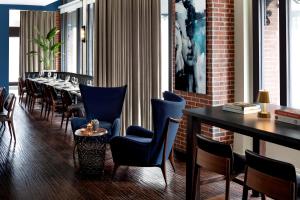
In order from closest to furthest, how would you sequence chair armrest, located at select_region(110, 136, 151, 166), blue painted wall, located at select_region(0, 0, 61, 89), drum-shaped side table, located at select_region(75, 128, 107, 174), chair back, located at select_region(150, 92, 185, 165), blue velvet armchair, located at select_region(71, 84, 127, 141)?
chair back, located at select_region(150, 92, 185, 165), chair armrest, located at select_region(110, 136, 151, 166), drum-shaped side table, located at select_region(75, 128, 107, 174), blue velvet armchair, located at select_region(71, 84, 127, 141), blue painted wall, located at select_region(0, 0, 61, 89)

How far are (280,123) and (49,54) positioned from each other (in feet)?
35.5

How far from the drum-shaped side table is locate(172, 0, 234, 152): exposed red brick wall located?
1.52m

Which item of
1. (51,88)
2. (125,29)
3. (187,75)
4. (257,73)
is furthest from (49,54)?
(257,73)

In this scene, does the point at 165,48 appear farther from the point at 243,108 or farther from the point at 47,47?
the point at 47,47

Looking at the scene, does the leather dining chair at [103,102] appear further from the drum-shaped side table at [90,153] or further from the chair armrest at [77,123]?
the drum-shaped side table at [90,153]

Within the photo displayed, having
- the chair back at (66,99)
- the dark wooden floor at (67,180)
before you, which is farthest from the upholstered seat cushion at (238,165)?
the chair back at (66,99)

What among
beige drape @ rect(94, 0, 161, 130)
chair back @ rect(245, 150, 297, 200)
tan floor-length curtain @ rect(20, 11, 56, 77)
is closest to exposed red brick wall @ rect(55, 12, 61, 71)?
tan floor-length curtain @ rect(20, 11, 56, 77)

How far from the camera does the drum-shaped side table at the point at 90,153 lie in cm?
489

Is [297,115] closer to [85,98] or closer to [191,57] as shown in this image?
[191,57]

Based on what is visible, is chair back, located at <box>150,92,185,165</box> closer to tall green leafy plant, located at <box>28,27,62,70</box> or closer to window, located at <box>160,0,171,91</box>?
window, located at <box>160,0,171,91</box>

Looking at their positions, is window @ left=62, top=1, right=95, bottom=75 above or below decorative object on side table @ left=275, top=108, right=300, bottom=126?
above

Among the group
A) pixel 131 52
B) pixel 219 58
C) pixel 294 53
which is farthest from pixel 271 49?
pixel 131 52

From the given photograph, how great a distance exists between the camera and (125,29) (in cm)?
666

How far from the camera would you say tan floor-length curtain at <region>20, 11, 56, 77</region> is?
42.7 ft
